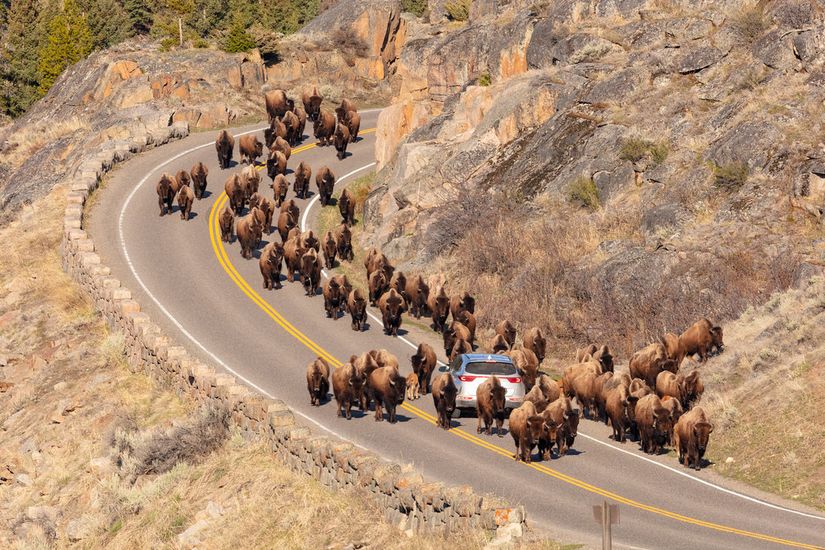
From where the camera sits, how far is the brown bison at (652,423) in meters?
28.2

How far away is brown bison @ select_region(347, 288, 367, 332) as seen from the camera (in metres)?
38.7

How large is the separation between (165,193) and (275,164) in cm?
522

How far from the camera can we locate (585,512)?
23391mm

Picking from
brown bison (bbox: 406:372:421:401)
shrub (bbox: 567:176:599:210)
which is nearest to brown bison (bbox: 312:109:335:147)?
shrub (bbox: 567:176:599:210)

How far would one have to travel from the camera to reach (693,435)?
26.9 m

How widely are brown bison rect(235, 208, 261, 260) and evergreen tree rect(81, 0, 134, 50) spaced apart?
55505 mm

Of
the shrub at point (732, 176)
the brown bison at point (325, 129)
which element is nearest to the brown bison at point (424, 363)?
the shrub at point (732, 176)

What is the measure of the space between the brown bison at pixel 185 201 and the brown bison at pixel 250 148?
578 centimetres

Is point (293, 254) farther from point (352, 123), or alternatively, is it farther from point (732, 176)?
point (352, 123)

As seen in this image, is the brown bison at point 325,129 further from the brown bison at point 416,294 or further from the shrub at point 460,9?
the brown bison at point 416,294

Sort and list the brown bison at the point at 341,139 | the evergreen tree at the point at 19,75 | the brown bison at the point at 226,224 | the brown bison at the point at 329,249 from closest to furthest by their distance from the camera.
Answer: the brown bison at the point at 329,249 < the brown bison at the point at 226,224 < the brown bison at the point at 341,139 < the evergreen tree at the point at 19,75

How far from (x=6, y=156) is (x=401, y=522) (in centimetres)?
5182

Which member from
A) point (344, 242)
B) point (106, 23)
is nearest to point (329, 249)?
point (344, 242)

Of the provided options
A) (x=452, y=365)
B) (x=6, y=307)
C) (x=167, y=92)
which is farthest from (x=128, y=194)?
(x=452, y=365)
